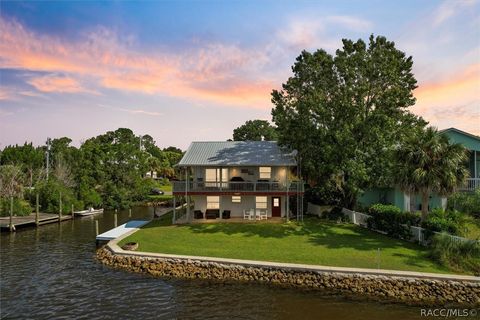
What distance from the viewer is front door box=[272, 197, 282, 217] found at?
36.2m

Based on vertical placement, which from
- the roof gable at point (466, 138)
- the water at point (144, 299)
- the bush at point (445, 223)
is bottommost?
the water at point (144, 299)

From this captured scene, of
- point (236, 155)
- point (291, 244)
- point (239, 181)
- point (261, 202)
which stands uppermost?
point (236, 155)

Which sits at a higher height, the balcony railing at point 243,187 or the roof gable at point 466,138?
the roof gable at point 466,138

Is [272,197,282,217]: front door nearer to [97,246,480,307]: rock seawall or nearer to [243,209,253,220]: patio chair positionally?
[243,209,253,220]: patio chair

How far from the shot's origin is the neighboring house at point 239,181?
3419 centimetres

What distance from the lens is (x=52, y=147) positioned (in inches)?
3465

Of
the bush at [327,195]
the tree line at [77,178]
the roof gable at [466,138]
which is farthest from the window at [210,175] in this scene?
the tree line at [77,178]

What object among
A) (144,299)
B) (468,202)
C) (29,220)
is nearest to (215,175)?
(144,299)

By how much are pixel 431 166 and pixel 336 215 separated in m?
11.3

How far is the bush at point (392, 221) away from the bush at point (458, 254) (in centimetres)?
435

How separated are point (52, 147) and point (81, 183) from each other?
3999 cm

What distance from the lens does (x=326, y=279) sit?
2052 cm

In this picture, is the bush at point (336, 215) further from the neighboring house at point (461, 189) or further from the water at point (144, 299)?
the water at point (144, 299)

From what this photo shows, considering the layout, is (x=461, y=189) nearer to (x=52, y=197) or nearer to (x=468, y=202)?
(x=468, y=202)
